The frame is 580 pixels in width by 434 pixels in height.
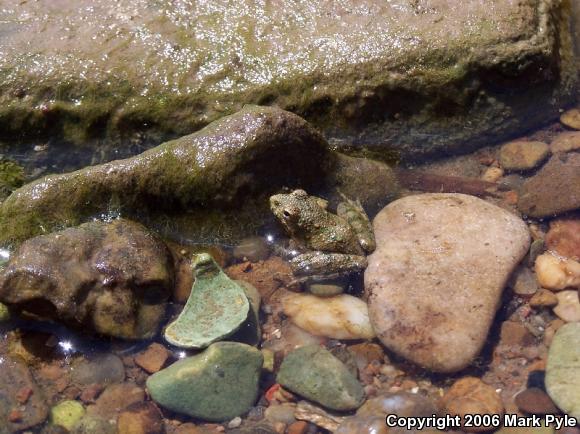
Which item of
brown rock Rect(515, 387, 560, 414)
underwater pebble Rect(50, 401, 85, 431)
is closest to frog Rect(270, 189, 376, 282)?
brown rock Rect(515, 387, 560, 414)

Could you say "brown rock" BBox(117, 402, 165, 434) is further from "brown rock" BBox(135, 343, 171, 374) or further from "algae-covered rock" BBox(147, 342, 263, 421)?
"brown rock" BBox(135, 343, 171, 374)

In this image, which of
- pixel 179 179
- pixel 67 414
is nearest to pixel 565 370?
pixel 179 179

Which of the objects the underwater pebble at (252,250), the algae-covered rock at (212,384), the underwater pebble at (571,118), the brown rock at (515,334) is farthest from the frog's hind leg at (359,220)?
the underwater pebble at (571,118)

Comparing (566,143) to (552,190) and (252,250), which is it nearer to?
(552,190)

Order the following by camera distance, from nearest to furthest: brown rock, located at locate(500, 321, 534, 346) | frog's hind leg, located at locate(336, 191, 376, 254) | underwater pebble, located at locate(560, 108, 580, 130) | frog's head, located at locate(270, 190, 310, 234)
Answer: brown rock, located at locate(500, 321, 534, 346), frog's head, located at locate(270, 190, 310, 234), frog's hind leg, located at locate(336, 191, 376, 254), underwater pebble, located at locate(560, 108, 580, 130)

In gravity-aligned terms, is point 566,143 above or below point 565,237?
above

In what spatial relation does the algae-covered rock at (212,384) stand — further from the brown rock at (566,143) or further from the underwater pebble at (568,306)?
the brown rock at (566,143)
